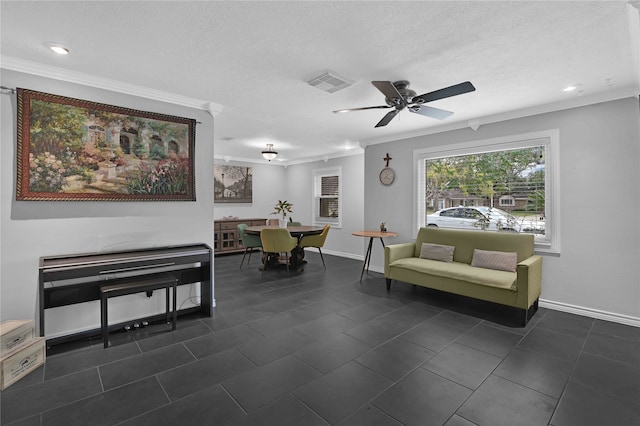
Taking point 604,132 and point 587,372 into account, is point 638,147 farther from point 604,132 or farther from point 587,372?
point 587,372

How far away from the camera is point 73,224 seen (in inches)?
114

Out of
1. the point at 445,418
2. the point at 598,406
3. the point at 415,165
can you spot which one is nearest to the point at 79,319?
the point at 445,418

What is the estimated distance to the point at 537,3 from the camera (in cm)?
190

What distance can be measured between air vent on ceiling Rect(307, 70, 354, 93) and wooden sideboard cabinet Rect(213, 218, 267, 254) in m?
4.92

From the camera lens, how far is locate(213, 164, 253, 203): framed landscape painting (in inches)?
303

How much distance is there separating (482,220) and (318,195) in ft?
14.4

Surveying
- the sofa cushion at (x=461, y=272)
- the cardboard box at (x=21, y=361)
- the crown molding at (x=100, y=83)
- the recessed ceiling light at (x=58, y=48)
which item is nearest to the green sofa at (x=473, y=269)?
the sofa cushion at (x=461, y=272)

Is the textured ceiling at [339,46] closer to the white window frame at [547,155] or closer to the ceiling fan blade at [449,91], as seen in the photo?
the ceiling fan blade at [449,91]

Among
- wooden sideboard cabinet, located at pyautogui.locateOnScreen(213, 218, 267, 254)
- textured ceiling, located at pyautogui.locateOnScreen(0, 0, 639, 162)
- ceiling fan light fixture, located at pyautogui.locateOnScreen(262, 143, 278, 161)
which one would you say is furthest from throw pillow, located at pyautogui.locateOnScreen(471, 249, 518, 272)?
wooden sideboard cabinet, located at pyautogui.locateOnScreen(213, 218, 267, 254)

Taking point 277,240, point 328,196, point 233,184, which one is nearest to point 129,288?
point 277,240

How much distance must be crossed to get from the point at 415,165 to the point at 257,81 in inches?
121

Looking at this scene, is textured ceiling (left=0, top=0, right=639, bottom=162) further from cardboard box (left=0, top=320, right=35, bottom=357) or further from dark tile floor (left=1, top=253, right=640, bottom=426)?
dark tile floor (left=1, top=253, right=640, bottom=426)

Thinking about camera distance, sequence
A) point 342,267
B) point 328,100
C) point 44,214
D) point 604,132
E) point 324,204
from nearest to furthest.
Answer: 1. point 44,214
2. point 604,132
3. point 328,100
4. point 342,267
5. point 324,204

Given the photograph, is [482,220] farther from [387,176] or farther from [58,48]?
[58,48]
